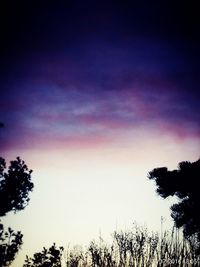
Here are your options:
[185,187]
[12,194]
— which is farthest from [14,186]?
[185,187]

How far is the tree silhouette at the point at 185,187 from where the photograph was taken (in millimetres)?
7622

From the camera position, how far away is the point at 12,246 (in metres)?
11.7

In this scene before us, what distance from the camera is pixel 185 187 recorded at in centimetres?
772

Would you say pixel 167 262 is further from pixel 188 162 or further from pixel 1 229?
pixel 188 162

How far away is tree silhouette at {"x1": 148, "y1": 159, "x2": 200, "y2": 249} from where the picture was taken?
7.62 meters

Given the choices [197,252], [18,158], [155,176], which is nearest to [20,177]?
[18,158]

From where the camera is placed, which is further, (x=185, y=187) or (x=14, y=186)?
(x=14, y=186)

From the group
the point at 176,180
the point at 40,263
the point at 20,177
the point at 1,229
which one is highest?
the point at 20,177

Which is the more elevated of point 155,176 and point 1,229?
point 155,176

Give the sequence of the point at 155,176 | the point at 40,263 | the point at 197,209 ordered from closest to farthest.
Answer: the point at 197,209 < the point at 155,176 < the point at 40,263

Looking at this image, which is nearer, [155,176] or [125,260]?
[155,176]

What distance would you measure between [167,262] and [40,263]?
528 inches

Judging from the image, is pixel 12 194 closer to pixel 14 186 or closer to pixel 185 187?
pixel 14 186

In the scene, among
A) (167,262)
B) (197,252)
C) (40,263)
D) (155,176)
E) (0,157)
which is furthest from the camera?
(167,262)
